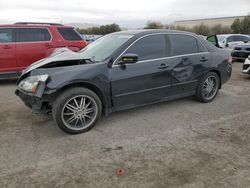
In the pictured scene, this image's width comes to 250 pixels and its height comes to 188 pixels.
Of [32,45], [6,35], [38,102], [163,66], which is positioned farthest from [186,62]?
[6,35]

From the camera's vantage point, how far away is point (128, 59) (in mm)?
3832

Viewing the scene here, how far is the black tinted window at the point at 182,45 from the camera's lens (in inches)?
181

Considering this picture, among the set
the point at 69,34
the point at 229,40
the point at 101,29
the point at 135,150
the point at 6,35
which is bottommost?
the point at 135,150

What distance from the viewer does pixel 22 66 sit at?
6.99 meters

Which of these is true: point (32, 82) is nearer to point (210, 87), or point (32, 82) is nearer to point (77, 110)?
point (77, 110)

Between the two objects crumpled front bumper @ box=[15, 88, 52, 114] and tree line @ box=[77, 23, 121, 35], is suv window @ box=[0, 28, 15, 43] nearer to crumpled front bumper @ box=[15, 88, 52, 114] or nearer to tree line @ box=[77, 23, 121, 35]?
crumpled front bumper @ box=[15, 88, 52, 114]

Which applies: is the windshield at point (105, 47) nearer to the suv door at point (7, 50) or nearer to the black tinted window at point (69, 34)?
the black tinted window at point (69, 34)

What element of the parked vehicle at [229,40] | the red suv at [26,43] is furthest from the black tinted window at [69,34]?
the parked vehicle at [229,40]

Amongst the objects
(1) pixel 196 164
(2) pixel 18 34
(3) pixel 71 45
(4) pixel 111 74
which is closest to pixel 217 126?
(1) pixel 196 164

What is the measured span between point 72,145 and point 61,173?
2.22 feet

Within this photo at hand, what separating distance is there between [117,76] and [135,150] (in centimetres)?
130

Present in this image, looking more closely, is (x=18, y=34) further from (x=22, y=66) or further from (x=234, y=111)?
(x=234, y=111)

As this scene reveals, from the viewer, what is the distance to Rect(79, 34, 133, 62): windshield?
4097 millimetres

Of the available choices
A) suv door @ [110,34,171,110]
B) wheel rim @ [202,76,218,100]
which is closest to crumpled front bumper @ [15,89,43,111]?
suv door @ [110,34,171,110]
